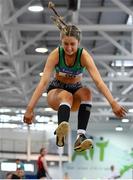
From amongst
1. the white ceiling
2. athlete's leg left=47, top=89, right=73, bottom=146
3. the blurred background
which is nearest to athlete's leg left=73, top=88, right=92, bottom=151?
athlete's leg left=47, top=89, right=73, bottom=146

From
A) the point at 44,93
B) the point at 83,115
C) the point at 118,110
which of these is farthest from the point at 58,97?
the point at 44,93

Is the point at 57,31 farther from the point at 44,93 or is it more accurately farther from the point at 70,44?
the point at 70,44

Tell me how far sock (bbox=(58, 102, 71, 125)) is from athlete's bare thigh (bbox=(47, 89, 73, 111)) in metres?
0.06

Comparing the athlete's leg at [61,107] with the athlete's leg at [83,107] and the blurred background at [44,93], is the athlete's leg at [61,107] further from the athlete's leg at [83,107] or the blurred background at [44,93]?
the blurred background at [44,93]

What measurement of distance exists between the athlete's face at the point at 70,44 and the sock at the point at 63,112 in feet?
1.70

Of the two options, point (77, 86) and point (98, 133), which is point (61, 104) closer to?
point (77, 86)

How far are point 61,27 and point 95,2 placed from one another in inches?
340

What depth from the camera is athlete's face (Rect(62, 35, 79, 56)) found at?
4981 mm

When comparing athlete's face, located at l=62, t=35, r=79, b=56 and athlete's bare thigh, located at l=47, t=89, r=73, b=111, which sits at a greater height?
athlete's face, located at l=62, t=35, r=79, b=56

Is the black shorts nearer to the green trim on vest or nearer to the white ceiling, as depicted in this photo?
the green trim on vest

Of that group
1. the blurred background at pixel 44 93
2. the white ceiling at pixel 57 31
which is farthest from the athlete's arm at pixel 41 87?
the blurred background at pixel 44 93

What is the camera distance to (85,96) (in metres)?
5.29

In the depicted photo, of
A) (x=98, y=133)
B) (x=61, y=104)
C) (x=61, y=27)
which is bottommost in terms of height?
(x=61, y=104)

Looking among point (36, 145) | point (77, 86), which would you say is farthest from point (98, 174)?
point (77, 86)
